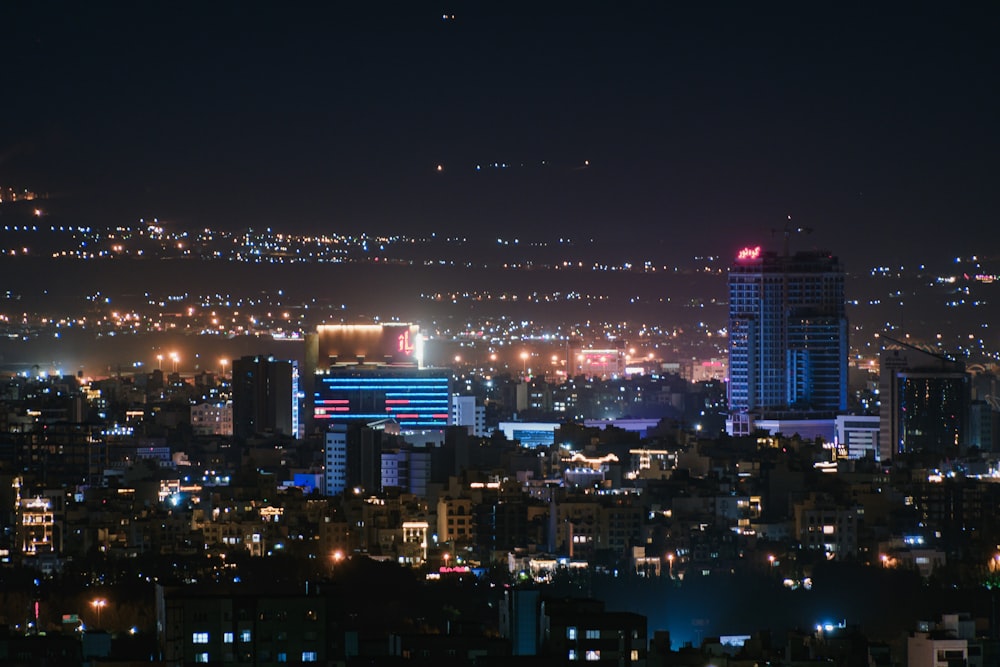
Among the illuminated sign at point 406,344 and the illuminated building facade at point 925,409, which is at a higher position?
the illuminated sign at point 406,344

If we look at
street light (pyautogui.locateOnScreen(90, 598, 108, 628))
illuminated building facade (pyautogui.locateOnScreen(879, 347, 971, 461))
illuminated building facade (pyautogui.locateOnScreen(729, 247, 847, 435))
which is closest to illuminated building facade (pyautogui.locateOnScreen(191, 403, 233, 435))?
illuminated building facade (pyautogui.locateOnScreen(729, 247, 847, 435))

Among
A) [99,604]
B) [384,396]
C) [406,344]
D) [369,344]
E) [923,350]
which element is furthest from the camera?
[406,344]

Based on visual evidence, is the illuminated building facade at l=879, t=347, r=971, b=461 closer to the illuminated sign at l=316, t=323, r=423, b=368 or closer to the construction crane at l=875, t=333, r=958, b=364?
the construction crane at l=875, t=333, r=958, b=364

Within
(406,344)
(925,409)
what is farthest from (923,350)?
(406,344)

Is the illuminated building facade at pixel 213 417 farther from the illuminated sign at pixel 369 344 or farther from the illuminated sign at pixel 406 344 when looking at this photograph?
the illuminated sign at pixel 406 344

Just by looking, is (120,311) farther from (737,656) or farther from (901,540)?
(737,656)

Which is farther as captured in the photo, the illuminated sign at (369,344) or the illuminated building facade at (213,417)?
the illuminated sign at (369,344)

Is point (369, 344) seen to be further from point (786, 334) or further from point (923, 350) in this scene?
point (923, 350)

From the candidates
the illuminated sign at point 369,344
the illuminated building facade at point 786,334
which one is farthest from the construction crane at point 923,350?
the illuminated sign at point 369,344

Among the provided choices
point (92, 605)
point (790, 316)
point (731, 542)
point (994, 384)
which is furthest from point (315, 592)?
point (790, 316)
